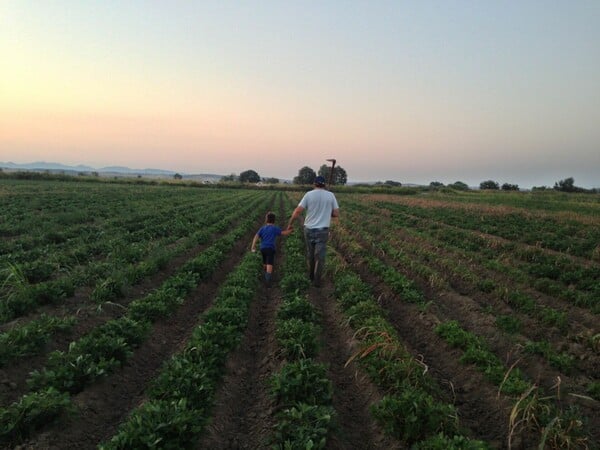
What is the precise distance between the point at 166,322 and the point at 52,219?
13424 millimetres

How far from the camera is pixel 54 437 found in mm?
3598

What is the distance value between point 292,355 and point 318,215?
14.2 ft

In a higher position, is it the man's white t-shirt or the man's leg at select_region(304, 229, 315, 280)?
the man's white t-shirt

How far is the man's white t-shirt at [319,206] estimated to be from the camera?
29.6 ft

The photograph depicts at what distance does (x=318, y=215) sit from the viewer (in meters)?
9.10

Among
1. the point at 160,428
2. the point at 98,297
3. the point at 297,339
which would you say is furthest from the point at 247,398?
the point at 98,297

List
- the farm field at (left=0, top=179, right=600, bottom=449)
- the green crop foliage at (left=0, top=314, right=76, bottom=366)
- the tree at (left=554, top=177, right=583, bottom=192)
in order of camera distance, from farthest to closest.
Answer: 1. the tree at (left=554, top=177, right=583, bottom=192)
2. the green crop foliage at (left=0, top=314, right=76, bottom=366)
3. the farm field at (left=0, top=179, right=600, bottom=449)

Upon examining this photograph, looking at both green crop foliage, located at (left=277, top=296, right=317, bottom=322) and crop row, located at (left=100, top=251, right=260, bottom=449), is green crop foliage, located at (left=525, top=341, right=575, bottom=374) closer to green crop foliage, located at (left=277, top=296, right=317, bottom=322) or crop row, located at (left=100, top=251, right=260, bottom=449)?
green crop foliage, located at (left=277, top=296, right=317, bottom=322)

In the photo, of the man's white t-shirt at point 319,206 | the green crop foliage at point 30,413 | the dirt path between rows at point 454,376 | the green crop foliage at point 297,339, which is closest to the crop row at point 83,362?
the green crop foliage at point 30,413

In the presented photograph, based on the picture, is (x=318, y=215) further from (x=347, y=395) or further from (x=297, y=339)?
(x=347, y=395)

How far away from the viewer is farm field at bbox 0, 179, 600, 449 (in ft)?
Result: 12.5

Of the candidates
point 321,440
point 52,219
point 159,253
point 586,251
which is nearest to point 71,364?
point 321,440

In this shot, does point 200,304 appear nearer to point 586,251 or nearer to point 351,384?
point 351,384

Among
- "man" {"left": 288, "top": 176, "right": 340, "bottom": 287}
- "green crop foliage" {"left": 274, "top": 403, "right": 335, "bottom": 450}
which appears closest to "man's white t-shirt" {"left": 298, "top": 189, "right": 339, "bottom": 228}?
"man" {"left": 288, "top": 176, "right": 340, "bottom": 287}
